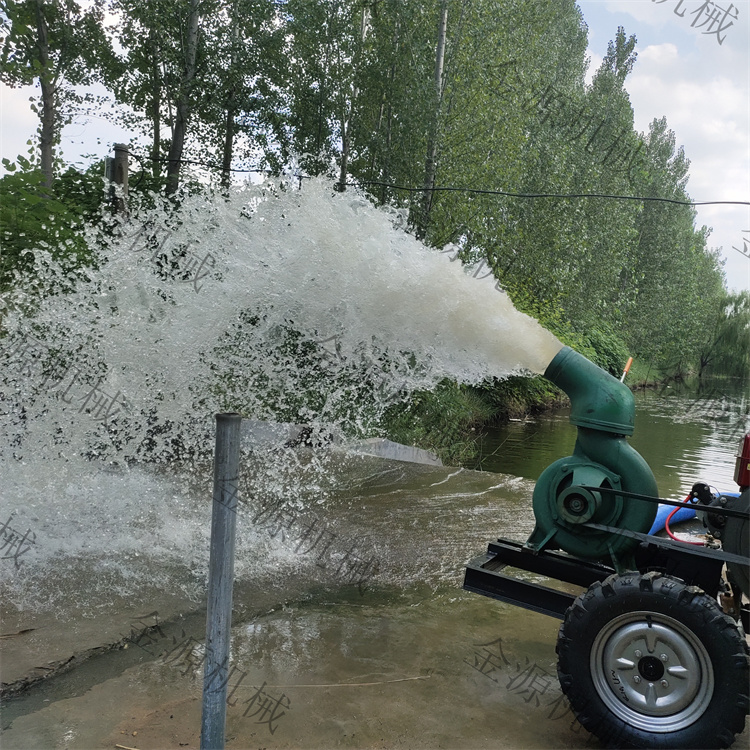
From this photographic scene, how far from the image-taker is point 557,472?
3.62 meters

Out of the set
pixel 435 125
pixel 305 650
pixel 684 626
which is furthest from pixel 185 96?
pixel 684 626

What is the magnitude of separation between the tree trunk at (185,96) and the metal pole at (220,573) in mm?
13169

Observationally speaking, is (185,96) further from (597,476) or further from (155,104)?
(597,476)

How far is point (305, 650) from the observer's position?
3.76 metres

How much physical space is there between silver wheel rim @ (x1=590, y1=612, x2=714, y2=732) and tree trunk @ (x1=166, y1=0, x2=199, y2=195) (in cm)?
1339

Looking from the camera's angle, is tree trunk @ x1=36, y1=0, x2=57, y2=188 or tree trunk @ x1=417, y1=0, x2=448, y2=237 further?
tree trunk @ x1=417, y1=0, x2=448, y2=237

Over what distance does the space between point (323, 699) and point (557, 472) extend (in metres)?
1.63

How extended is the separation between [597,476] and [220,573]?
2044 millimetres

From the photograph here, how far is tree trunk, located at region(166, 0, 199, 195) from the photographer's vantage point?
49.0 feet

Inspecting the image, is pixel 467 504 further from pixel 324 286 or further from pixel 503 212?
pixel 503 212

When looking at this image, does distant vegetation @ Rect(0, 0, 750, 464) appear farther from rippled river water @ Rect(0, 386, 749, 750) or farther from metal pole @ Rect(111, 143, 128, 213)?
rippled river water @ Rect(0, 386, 749, 750)

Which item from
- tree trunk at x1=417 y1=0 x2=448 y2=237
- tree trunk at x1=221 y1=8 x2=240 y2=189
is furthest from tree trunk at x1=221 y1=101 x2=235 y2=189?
tree trunk at x1=417 y1=0 x2=448 y2=237

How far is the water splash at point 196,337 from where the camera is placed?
399 cm

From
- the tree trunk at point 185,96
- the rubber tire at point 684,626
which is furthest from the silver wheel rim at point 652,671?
the tree trunk at point 185,96
